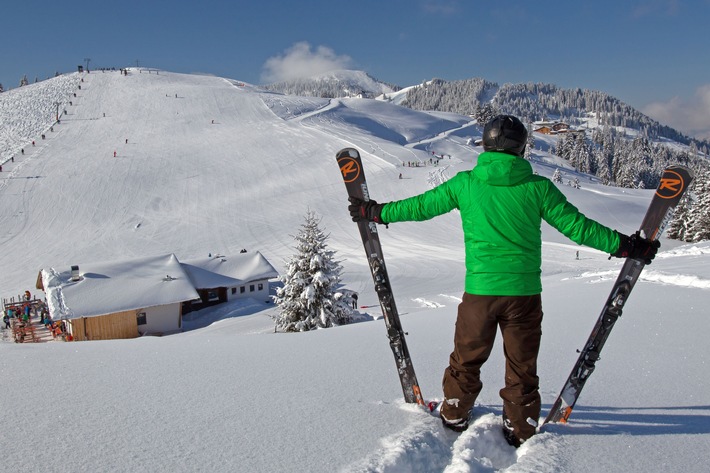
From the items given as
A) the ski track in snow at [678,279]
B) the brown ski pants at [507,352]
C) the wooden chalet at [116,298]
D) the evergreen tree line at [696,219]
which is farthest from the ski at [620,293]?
the evergreen tree line at [696,219]

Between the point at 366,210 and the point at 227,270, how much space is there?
969 inches

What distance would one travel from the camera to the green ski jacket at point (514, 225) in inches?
109

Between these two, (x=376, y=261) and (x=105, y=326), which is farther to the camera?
(x=105, y=326)

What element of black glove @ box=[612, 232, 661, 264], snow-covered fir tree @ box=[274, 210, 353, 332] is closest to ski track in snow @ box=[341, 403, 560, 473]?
black glove @ box=[612, 232, 661, 264]

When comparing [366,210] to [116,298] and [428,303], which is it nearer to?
[428,303]

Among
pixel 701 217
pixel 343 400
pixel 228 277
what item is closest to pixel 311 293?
pixel 228 277

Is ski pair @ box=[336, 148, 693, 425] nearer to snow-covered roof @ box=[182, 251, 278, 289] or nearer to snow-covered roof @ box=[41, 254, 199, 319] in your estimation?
snow-covered roof @ box=[41, 254, 199, 319]

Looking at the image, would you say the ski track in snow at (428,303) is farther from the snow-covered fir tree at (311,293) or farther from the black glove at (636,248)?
the black glove at (636,248)

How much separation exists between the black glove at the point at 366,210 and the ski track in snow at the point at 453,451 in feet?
4.44

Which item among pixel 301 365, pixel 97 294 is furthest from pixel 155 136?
pixel 301 365

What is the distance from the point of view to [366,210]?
3.27 m

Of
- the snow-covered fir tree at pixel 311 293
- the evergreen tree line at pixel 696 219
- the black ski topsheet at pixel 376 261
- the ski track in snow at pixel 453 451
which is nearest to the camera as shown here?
the ski track in snow at pixel 453 451

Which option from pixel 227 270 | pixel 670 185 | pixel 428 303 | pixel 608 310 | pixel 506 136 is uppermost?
pixel 227 270

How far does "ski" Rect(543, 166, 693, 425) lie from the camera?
2.99 metres
